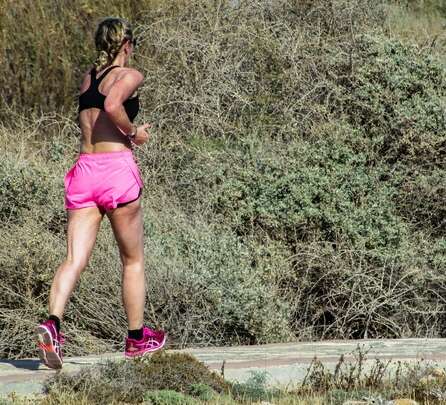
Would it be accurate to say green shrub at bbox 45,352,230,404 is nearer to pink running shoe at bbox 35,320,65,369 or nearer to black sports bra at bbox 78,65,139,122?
pink running shoe at bbox 35,320,65,369

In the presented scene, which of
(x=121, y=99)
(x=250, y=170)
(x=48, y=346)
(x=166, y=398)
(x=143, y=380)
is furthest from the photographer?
(x=250, y=170)

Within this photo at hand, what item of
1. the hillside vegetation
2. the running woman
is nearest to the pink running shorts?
the running woman

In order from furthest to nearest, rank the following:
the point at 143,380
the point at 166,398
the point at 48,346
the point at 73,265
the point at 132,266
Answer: the point at 132,266 < the point at 73,265 < the point at 48,346 < the point at 143,380 < the point at 166,398

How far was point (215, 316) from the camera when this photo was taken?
7852mm

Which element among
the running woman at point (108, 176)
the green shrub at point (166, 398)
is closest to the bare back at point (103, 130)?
the running woman at point (108, 176)

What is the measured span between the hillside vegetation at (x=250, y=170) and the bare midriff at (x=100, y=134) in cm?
235

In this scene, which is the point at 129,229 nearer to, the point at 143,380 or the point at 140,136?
the point at 140,136

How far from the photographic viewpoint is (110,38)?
5676mm

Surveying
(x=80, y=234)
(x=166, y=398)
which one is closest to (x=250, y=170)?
(x=80, y=234)

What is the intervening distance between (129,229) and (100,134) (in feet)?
1.63

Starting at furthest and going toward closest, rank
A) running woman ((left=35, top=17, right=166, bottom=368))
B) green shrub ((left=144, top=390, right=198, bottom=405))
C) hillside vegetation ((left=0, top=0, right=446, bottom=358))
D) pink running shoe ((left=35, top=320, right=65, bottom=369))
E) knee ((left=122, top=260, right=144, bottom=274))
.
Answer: hillside vegetation ((left=0, top=0, right=446, bottom=358))
knee ((left=122, top=260, right=144, bottom=274))
running woman ((left=35, top=17, right=166, bottom=368))
pink running shoe ((left=35, top=320, right=65, bottom=369))
green shrub ((left=144, top=390, right=198, bottom=405))

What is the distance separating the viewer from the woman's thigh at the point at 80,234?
5.65 m

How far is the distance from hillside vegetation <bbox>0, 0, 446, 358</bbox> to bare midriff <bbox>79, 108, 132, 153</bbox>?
2348 millimetres

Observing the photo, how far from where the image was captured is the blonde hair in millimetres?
5668
